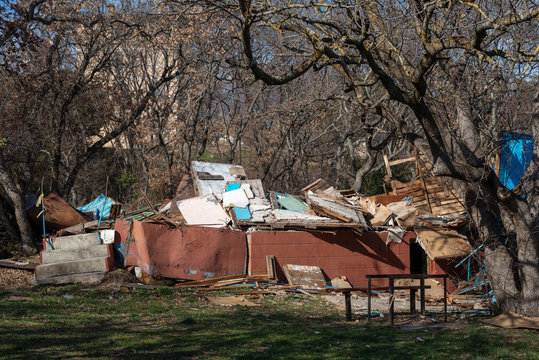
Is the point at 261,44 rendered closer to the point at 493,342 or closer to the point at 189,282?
the point at 189,282

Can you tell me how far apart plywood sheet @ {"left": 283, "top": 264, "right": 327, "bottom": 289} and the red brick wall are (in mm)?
245

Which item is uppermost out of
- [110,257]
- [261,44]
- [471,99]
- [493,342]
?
[261,44]

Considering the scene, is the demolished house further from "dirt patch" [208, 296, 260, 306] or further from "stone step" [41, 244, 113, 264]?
"dirt patch" [208, 296, 260, 306]

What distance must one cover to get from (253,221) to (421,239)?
16.4ft

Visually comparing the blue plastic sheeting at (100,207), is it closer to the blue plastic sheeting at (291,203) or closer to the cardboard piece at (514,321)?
the blue plastic sheeting at (291,203)

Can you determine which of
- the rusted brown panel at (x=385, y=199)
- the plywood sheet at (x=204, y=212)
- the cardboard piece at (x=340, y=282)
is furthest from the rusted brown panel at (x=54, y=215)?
the rusted brown panel at (x=385, y=199)

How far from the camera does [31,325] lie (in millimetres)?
8773

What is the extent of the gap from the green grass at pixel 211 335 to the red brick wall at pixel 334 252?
3.32 m

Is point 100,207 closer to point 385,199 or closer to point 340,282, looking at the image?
point 340,282

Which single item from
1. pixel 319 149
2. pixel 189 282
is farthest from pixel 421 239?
pixel 319 149

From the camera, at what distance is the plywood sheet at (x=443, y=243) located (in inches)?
626

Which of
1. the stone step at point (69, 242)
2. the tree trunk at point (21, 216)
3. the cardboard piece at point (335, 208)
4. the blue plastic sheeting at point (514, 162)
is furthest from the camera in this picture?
the blue plastic sheeting at point (514, 162)

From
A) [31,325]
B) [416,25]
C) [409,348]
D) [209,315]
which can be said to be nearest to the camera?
[409,348]

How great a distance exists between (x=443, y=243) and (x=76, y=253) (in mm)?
10247
